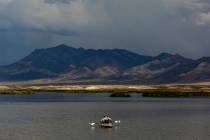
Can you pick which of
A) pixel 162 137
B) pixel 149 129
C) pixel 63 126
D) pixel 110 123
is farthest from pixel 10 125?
pixel 162 137

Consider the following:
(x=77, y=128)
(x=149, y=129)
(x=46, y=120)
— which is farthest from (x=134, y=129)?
(x=46, y=120)

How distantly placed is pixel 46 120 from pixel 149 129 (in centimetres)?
2135

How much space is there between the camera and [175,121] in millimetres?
79875

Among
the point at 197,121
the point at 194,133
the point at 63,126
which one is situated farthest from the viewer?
the point at 197,121

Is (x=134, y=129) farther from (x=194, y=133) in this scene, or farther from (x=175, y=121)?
(x=175, y=121)

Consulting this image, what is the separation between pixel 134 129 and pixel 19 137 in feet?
51.7

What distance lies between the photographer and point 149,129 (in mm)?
67812

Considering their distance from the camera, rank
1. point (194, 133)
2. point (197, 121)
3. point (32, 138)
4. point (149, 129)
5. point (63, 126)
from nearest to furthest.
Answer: point (32, 138)
point (194, 133)
point (149, 129)
point (63, 126)
point (197, 121)

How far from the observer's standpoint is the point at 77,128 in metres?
70.1

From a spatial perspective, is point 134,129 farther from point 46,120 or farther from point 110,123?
point 46,120

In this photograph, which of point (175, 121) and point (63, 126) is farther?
point (175, 121)

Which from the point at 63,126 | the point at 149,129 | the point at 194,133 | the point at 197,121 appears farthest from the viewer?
the point at 197,121

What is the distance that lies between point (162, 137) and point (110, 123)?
1525 centimetres

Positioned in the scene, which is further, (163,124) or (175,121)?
(175,121)
